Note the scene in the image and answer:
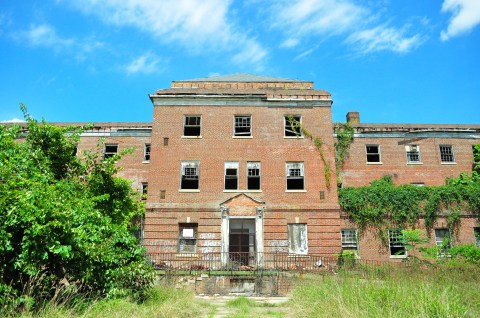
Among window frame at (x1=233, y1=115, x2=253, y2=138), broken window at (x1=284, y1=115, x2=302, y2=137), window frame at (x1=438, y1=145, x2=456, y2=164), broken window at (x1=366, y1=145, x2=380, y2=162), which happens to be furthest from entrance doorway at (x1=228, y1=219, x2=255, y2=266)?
window frame at (x1=438, y1=145, x2=456, y2=164)

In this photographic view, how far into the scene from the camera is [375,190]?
24828mm

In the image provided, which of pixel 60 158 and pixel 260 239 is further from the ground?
pixel 60 158

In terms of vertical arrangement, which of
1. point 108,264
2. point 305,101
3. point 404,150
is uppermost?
point 305,101

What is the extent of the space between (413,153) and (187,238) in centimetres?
1852

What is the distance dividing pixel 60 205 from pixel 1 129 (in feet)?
16.4

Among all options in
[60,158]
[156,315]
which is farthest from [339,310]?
[60,158]

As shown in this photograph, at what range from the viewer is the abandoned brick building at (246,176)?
72.8 feet

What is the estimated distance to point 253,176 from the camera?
23.2 meters

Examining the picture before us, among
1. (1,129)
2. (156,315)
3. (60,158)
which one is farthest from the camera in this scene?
(60,158)

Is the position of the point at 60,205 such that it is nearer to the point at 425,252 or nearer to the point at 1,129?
the point at 1,129

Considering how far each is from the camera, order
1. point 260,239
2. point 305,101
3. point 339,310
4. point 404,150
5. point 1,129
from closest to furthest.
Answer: point 339,310, point 1,129, point 260,239, point 305,101, point 404,150

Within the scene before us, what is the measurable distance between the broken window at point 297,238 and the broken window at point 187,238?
5490 mm

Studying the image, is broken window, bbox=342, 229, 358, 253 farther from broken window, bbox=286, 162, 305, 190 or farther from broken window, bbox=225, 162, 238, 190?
broken window, bbox=225, 162, 238, 190

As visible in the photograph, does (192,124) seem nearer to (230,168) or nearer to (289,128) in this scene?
(230,168)
